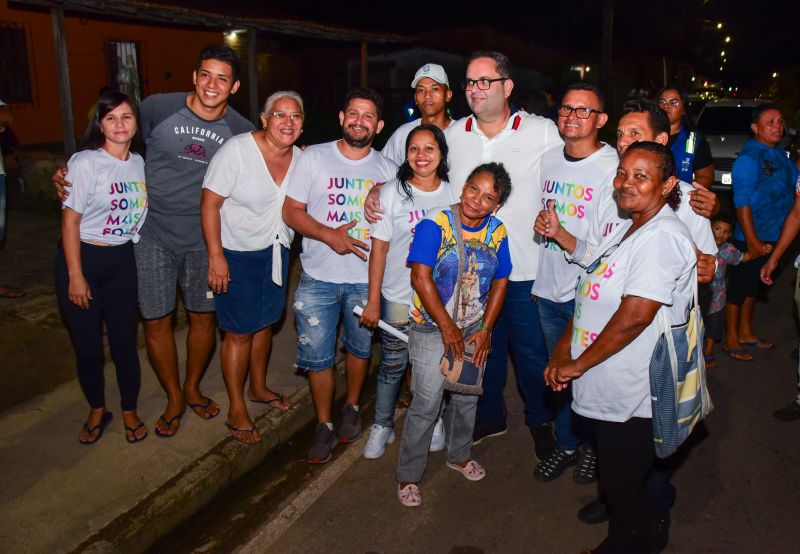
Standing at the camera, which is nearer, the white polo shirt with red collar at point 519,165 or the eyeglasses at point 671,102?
the white polo shirt with red collar at point 519,165

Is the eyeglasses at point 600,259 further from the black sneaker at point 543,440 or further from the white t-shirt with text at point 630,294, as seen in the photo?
the black sneaker at point 543,440

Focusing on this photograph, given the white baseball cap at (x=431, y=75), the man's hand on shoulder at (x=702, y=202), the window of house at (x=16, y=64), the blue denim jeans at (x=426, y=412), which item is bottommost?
the blue denim jeans at (x=426, y=412)

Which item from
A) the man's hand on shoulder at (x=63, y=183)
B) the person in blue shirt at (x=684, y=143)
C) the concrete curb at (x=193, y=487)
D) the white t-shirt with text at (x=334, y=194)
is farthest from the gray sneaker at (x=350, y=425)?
the person in blue shirt at (x=684, y=143)

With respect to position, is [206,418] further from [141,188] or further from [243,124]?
[243,124]

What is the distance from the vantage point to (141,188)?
415 cm

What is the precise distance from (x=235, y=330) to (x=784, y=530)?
3.41m

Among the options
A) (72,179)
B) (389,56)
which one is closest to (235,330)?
(72,179)

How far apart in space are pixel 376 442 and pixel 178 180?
211cm

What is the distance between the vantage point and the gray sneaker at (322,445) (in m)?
4.51

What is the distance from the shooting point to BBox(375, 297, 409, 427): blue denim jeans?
13.9ft

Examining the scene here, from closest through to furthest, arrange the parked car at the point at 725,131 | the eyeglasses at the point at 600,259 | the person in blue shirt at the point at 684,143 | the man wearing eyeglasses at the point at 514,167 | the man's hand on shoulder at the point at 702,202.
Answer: the eyeglasses at the point at 600,259 → the man's hand on shoulder at the point at 702,202 → the man wearing eyeglasses at the point at 514,167 → the person in blue shirt at the point at 684,143 → the parked car at the point at 725,131

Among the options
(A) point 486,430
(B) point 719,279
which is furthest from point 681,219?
(B) point 719,279

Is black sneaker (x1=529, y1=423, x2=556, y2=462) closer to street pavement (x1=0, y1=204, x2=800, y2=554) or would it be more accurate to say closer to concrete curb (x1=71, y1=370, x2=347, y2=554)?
street pavement (x1=0, y1=204, x2=800, y2=554)

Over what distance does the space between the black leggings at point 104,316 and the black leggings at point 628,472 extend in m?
2.88
